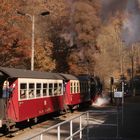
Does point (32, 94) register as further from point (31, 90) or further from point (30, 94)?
point (30, 94)

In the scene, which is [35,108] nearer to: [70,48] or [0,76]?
[0,76]

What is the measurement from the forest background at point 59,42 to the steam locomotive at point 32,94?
179 inches

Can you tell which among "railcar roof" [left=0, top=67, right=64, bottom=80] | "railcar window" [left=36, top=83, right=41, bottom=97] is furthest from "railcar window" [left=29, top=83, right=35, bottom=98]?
"railcar window" [left=36, top=83, right=41, bottom=97]

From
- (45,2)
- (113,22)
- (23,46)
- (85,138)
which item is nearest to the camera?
(85,138)

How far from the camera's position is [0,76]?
2331cm

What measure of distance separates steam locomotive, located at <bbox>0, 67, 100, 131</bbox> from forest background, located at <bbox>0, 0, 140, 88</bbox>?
4.54 m

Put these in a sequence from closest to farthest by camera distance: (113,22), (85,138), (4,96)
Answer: (85,138) < (113,22) < (4,96)

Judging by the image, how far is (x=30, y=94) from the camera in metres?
27.0

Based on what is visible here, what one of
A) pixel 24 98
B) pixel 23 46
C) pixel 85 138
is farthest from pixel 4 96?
pixel 23 46

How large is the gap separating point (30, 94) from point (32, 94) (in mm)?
460

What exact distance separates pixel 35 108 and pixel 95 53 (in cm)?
4669

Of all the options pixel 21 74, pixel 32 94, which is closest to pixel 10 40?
pixel 32 94

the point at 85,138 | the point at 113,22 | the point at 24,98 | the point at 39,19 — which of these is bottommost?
the point at 85,138

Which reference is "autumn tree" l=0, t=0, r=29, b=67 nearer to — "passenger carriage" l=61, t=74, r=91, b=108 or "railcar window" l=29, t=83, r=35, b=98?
"passenger carriage" l=61, t=74, r=91, b=108
